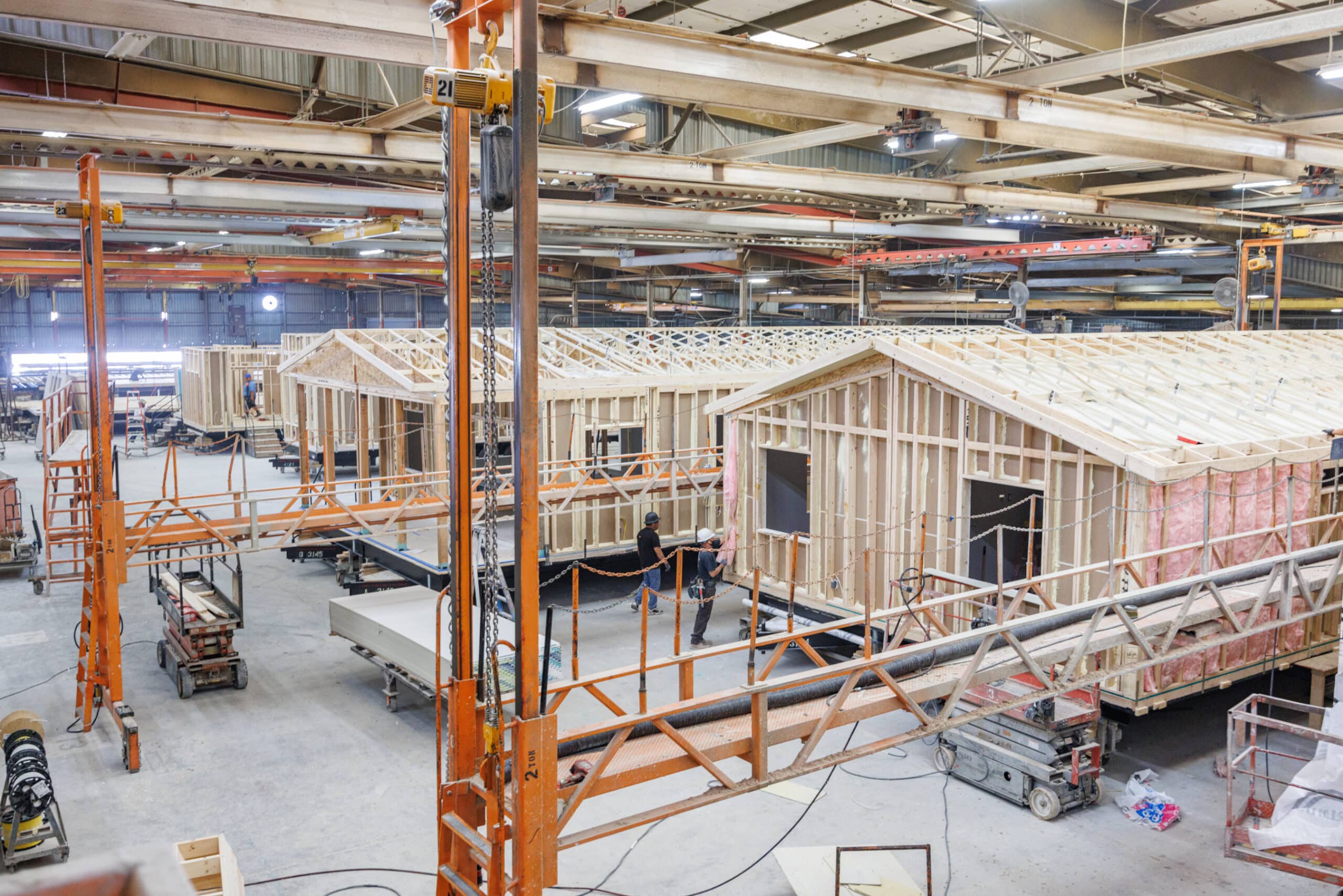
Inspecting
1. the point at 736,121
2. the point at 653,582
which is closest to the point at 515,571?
the point at 653,582

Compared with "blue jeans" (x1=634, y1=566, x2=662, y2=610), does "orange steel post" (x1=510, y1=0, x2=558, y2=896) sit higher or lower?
higher

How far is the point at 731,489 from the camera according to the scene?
59.0 ft

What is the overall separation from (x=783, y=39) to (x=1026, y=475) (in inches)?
263

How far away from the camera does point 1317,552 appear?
480 inches

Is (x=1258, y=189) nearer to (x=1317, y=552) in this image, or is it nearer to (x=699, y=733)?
(x=1317, y=552)

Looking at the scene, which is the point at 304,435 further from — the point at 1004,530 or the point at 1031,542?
the point at 1031,542

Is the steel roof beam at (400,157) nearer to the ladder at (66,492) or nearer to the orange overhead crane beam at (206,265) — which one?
the ladder at (66,492)

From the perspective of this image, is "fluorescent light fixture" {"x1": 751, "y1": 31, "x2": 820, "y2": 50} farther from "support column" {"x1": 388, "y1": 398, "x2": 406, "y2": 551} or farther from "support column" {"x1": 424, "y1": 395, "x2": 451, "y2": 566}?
"support column" {"x1": 388, "y1": 398, "x2": 406, "y2": 551}

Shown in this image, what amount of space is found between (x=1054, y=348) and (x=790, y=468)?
5.02 metres

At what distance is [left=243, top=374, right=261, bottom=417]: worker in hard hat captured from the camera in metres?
38.8

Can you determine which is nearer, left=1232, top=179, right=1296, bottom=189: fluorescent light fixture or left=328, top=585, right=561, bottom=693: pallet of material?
left=328, top=585, right=561, bottom=693: pallet of material

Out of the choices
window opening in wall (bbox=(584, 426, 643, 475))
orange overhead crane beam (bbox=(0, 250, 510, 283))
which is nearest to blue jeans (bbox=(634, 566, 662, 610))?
window opening in wall (bbox=(584, 426, 643, 475))

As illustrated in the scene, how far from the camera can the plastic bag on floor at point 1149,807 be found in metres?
11.2

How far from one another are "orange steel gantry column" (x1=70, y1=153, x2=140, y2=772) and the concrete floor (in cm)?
61
